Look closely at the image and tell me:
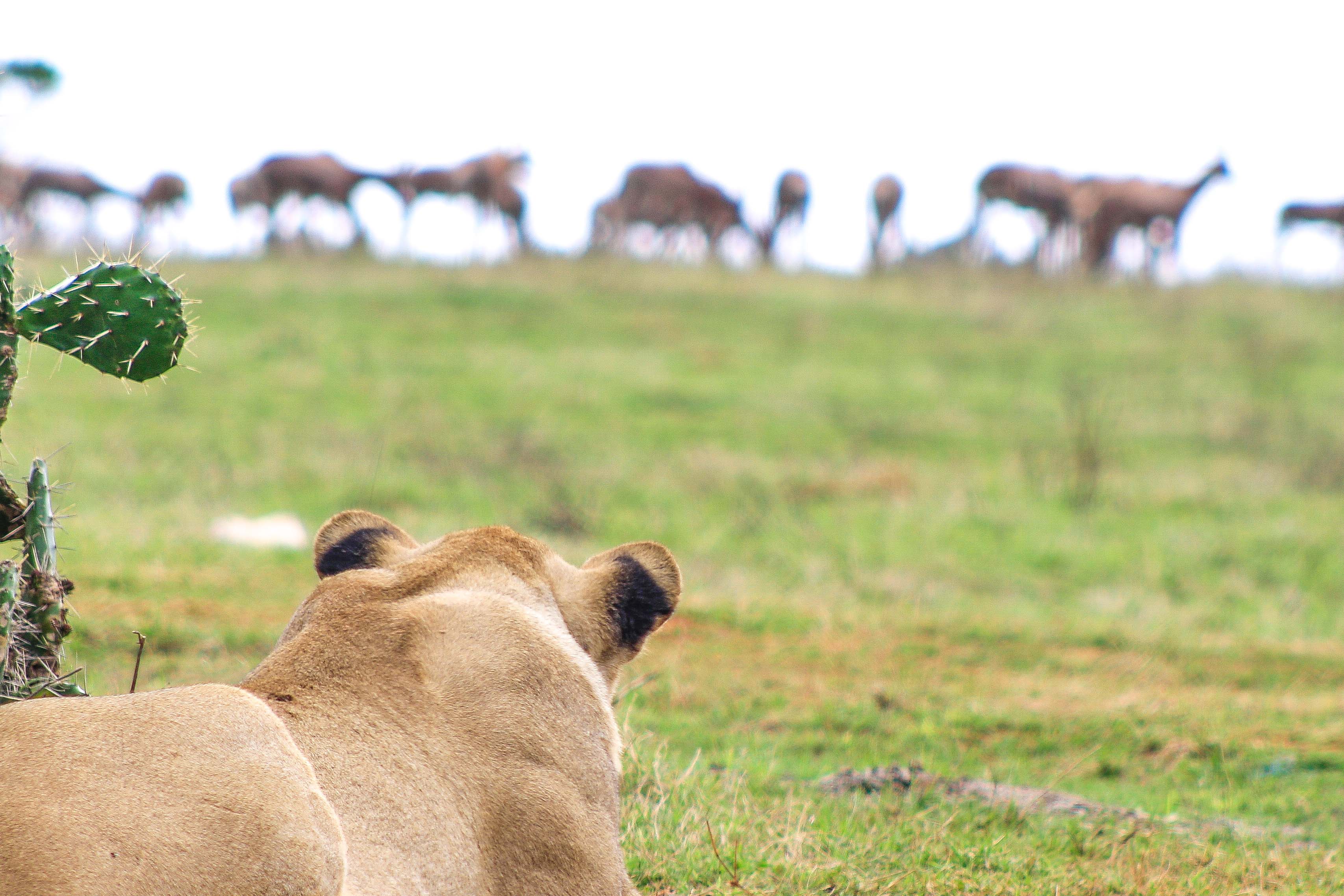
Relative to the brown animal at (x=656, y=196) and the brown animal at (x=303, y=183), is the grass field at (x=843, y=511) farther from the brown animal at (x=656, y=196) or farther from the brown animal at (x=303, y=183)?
the brown animal at (x=656, y=196)

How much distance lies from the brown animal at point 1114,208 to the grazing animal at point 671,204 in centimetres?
882

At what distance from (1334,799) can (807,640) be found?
3.54m

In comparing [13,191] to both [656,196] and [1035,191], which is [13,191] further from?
[1035,191]

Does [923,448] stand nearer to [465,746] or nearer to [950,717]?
[950,717]

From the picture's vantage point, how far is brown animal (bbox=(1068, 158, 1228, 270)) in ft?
103

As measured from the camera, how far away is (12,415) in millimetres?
14727

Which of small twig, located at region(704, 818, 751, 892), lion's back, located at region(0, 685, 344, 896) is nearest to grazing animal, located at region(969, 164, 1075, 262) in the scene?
small twig, located at region(704, 818, 751, 892)

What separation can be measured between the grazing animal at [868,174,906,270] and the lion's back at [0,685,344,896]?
32392 mm

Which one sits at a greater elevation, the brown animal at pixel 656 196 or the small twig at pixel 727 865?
the brown animal at pixel 656 196

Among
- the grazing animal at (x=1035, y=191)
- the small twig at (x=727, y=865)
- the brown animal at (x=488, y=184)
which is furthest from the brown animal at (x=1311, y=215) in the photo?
the small twig at (x=727, y=865)

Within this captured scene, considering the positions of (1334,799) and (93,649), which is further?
(93,649)

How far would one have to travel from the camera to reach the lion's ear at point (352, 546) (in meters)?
4.05

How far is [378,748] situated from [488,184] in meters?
31.0

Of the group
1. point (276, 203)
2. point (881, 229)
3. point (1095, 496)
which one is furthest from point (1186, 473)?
point (276, 203)
